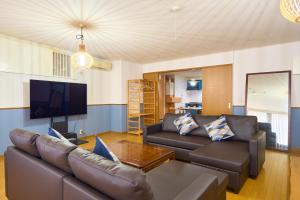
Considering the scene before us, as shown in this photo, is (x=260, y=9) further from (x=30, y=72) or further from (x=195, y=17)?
(x=30, y=72)

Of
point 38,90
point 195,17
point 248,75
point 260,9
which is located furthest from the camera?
point 248,75

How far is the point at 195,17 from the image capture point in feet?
8.80

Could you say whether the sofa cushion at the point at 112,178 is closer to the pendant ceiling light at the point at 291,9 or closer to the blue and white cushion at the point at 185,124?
the pendant ceiling light at the point at 291,9

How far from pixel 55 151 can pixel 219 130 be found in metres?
2.55

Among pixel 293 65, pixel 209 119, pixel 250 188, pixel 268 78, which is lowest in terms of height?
pixel 250 188

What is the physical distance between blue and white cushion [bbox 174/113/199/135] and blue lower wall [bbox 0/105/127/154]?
8.22 ft

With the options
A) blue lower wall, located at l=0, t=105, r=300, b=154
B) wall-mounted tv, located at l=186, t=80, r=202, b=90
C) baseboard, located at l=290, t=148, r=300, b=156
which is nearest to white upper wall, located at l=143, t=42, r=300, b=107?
blue lower wall, located at l=0, t=105, r=300, b=154

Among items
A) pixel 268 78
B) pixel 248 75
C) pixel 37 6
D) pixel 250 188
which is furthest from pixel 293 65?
pixel 37 6

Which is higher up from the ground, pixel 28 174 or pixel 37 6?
pixel 37 6

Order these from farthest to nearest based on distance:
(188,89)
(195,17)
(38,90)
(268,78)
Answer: (188,89) → (268,78) → (38,90) → (195,17)

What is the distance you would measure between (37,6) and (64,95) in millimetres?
2232

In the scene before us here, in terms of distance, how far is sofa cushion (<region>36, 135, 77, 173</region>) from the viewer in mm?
1296

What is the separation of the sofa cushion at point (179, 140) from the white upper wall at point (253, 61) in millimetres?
2110

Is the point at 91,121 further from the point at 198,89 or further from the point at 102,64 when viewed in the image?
the point at 198,89
